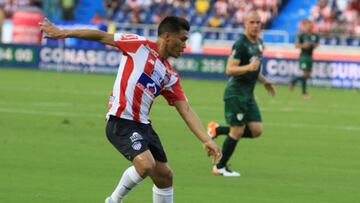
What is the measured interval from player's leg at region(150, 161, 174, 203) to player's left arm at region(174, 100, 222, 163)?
1.57ft

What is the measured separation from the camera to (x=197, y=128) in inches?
408

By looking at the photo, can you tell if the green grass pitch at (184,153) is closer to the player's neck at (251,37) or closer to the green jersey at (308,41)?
the player's neck at (251,37)

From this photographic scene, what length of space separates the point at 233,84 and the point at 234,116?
47cm

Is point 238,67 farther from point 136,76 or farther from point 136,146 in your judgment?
point 136,146

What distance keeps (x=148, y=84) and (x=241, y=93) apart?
199 inches

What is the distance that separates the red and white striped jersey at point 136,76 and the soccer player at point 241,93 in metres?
4.56

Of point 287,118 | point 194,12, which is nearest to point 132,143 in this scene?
point 287,118

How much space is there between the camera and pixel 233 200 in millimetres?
12672

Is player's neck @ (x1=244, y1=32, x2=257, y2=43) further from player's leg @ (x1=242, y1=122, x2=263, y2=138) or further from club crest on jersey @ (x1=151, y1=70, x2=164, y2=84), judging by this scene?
club crest on jersey @ (x1=151, y1=70, x2=164, y2=84)

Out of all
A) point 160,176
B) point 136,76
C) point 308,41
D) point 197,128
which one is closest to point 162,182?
point 160,176

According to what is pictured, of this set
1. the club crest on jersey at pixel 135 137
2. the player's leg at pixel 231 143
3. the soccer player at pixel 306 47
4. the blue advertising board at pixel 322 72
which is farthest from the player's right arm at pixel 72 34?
the blue advertising board at pixel 322 72

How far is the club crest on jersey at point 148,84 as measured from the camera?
10375 millimetres

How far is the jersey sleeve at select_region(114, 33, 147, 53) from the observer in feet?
33.8

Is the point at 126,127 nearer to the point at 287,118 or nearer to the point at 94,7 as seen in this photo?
the point at 287,118
